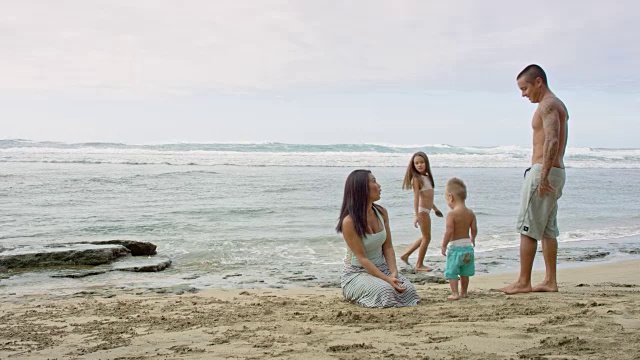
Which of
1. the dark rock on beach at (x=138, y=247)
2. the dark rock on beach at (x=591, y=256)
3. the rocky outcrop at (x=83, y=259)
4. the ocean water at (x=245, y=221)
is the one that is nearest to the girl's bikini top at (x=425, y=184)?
the ocean water at (x=245, y=221)

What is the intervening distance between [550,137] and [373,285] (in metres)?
2.08

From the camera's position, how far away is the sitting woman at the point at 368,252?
5336 millimetres

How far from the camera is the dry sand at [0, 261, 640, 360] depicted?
366 cm

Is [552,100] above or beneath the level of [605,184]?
above

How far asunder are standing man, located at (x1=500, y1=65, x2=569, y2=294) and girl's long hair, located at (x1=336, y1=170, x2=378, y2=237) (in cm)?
152

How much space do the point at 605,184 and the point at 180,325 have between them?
2073cm

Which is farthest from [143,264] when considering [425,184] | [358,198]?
[425,184]

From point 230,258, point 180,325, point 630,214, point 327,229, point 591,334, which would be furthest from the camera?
point 630,214

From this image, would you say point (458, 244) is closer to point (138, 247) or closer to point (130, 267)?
point (130, 267)

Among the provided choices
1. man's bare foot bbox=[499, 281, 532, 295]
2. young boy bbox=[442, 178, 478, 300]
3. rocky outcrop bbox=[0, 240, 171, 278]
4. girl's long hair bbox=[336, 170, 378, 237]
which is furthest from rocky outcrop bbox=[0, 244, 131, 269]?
man's bare foot bbox=[499, 281, 532, 295]

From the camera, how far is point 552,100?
224 inches

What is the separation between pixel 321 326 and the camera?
442 centimetres

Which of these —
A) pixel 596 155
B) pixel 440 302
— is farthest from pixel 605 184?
pixel 596 155

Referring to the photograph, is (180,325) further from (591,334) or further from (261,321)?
(591,334)
